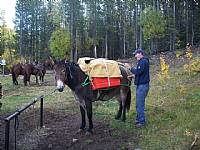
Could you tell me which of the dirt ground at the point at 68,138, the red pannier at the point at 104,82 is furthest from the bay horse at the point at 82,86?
the dirt ground at the point at 68,138

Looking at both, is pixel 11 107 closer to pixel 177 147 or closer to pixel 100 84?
pixel 100 84

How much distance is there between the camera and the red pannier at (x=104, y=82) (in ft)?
31.9

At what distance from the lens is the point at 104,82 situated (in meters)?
9.85

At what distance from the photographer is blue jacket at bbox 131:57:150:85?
9758mm

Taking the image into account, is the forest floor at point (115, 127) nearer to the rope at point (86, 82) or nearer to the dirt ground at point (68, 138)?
the dirt ground at point (68, 138)

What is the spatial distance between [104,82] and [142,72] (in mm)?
1007

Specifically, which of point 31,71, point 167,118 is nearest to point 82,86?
point 167,118

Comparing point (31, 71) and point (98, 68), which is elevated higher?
point (98, 68)

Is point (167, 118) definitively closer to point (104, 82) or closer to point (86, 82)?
point (104, 82)

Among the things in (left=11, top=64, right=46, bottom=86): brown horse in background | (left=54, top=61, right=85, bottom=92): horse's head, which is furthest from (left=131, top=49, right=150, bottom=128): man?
(left=11, top=64, right=46, bottom=86): brown horse in background

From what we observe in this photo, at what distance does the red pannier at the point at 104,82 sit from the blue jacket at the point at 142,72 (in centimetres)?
58

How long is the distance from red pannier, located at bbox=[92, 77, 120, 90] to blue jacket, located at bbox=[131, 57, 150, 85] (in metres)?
0.58

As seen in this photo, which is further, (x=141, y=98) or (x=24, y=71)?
(x=24, y=71)

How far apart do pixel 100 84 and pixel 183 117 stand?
7.56 ft
